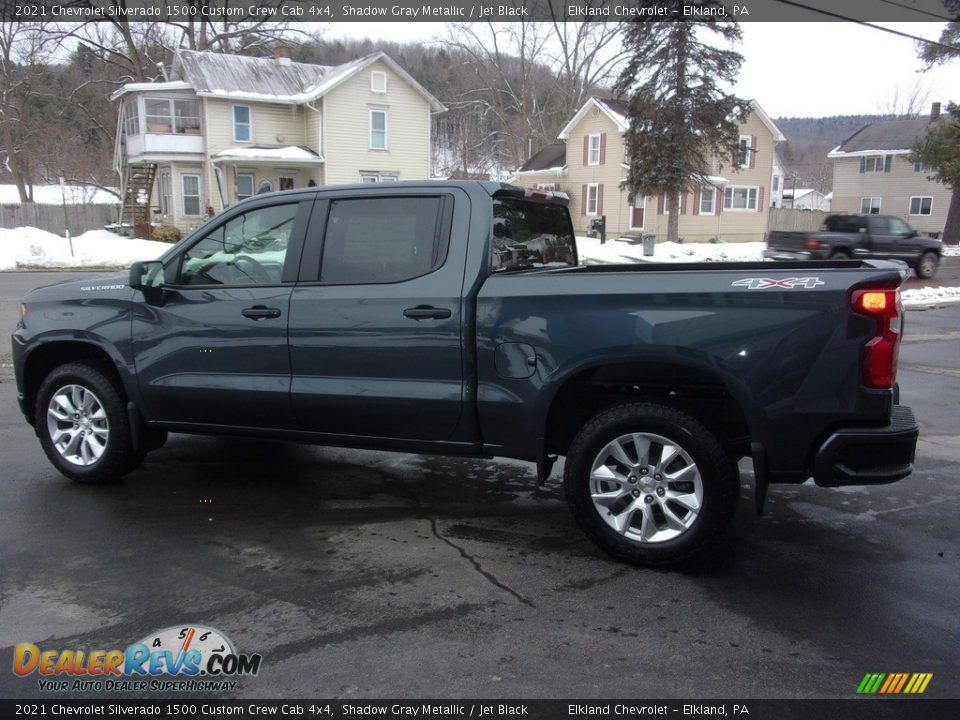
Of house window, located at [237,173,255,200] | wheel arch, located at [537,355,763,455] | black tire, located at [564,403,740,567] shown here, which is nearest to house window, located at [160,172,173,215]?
house window, located at [237,173,255,200]

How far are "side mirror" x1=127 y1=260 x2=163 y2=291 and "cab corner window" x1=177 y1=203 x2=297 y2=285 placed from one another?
0.49 feet

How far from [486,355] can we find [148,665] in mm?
2129

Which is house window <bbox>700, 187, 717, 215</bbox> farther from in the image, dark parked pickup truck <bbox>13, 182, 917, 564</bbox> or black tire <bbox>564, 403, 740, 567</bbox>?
black tire <bbox>564, 403, 740, 567</bbox>

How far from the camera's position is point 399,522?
185 inches

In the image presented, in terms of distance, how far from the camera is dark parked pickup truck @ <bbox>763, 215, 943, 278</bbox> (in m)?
20.8

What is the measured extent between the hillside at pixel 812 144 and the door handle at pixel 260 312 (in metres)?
100

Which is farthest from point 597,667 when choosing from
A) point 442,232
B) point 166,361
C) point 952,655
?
point 166,361

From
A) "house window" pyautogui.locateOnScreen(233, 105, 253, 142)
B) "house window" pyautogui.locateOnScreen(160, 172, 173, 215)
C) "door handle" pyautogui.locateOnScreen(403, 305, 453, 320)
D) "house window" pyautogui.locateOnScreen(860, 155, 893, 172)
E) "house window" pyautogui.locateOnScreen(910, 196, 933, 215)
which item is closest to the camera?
"door handle" pyautogui.locateOnScreen(403, 305, 453, 320)

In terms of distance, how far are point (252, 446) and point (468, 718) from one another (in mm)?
4061

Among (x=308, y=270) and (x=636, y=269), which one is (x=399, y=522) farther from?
(x=636, y=269)

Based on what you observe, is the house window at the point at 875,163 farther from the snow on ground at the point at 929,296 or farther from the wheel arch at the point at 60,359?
the wheel arch at the point at 60,359

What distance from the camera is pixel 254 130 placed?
117 feet

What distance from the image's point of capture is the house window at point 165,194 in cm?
3591

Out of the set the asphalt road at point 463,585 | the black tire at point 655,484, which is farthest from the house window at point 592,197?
the black tire at point 655,484
